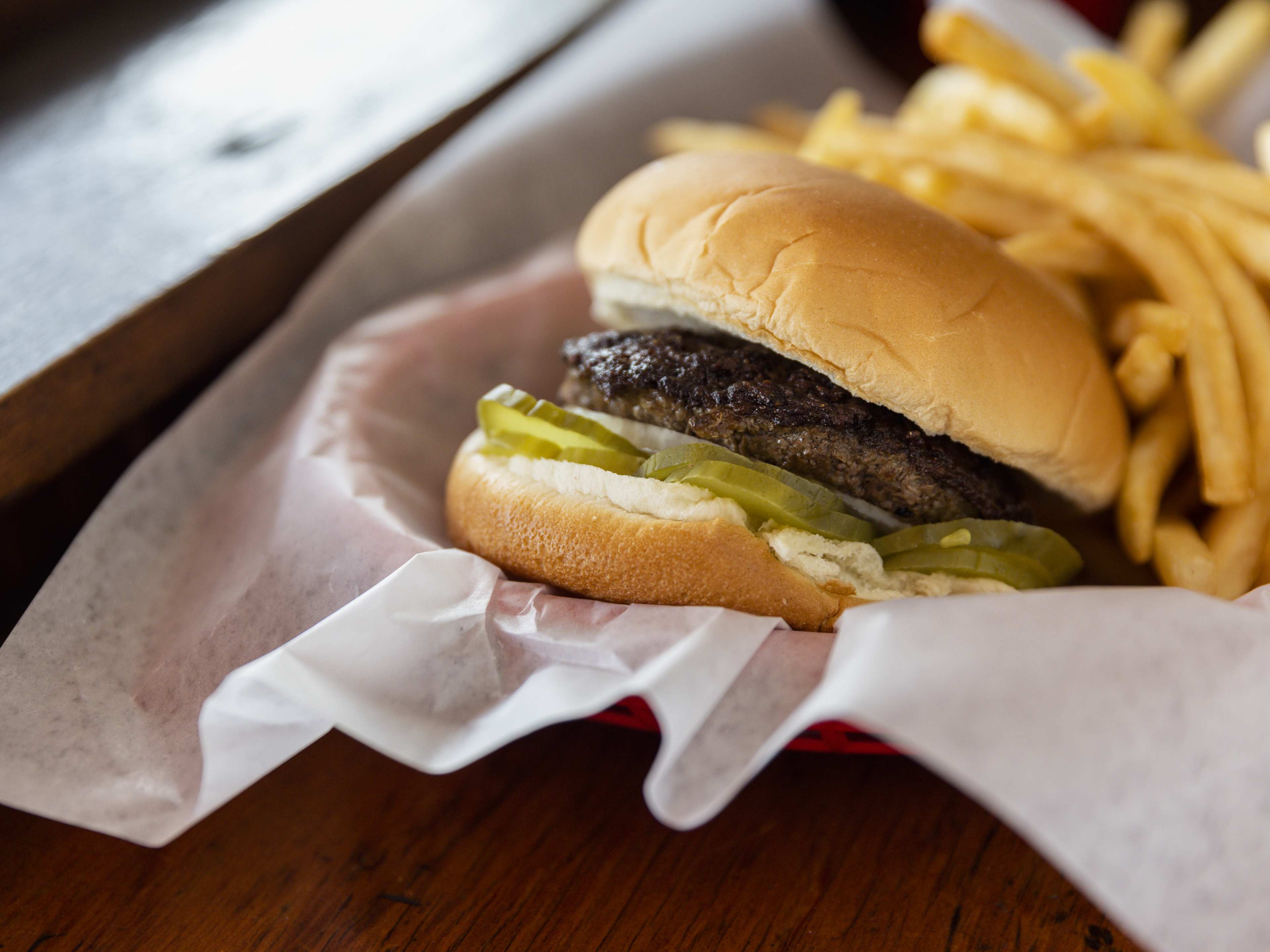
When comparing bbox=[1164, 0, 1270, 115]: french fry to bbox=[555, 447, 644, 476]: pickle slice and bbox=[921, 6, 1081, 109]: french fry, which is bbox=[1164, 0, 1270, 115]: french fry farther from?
bbox=[555, 447, 644, 476]: pickle slice

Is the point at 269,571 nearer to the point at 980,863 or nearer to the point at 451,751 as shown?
the point at 451,751

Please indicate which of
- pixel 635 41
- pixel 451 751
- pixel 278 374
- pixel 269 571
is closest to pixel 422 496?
pixel 269 571

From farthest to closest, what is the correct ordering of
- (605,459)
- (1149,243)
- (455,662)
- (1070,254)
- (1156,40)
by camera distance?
(1156,40) < (1070,254) < (1149,243) < (605,459) < (455,662)

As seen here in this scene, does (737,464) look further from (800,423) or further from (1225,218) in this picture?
(1225,218)

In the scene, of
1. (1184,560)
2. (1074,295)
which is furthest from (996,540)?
(1074,295)

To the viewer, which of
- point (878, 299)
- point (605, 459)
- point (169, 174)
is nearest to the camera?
point (878, 299)

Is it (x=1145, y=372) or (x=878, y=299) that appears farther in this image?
(x=1145, y=372)
